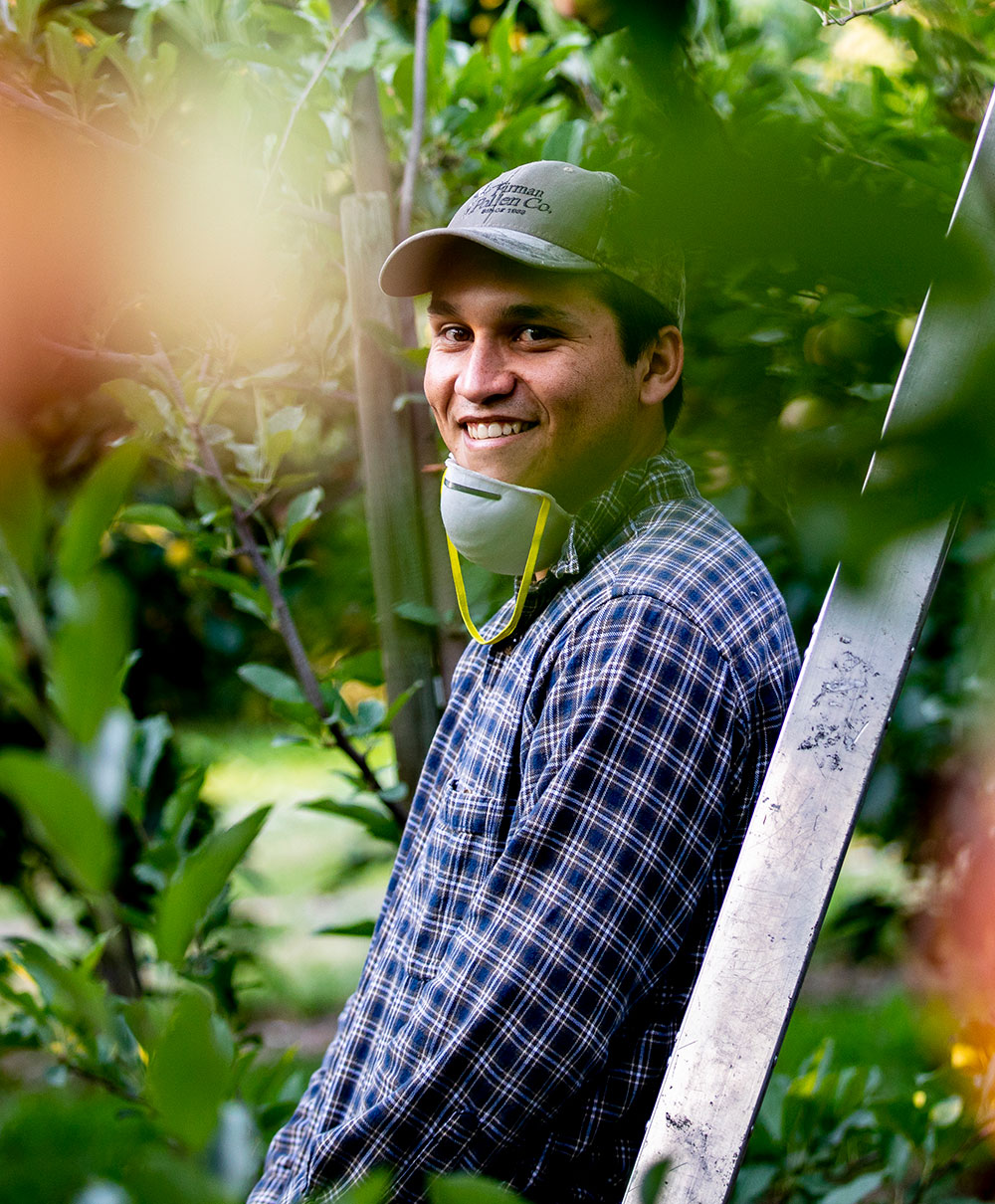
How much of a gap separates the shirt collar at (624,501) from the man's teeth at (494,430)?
12cm

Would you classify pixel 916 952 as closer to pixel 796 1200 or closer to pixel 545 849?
pixel 796 1200

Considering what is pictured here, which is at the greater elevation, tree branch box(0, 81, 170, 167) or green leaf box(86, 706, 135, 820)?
tree branch box(0, 81, 170, 167)

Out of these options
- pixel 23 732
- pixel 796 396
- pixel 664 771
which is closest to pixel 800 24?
pixel 664 771

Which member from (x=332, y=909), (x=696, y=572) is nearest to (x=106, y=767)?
(x=696, y=572)

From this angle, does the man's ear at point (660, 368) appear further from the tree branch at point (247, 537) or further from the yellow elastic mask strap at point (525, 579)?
the tree branch at point (247, 537)

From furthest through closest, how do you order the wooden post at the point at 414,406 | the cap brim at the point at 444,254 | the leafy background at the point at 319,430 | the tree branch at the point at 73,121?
the wooden post at the point at 414,406 < the tree branch at the point at 73,121 < the cap brim at the point at 444,254 < the leafy background at the point at 319,430

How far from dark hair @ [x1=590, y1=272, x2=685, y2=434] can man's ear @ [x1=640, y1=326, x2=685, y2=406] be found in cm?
1

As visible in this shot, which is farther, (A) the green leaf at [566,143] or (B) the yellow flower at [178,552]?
(B) the yellow flower at [178,552]

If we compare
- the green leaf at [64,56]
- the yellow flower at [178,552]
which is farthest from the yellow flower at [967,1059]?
the yellow flower at [178,552]

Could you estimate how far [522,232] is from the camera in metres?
1.20

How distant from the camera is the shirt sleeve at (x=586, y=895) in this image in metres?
1.01

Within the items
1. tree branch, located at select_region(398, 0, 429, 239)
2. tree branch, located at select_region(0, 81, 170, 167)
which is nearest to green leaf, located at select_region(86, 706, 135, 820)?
tree branch, located at select_region(0, 81, 170, 167)

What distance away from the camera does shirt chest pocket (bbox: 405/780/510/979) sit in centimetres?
117

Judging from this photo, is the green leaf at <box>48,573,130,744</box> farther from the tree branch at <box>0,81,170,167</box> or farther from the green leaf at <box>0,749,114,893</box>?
the tree branch at <box>0,81,170,167</box>
